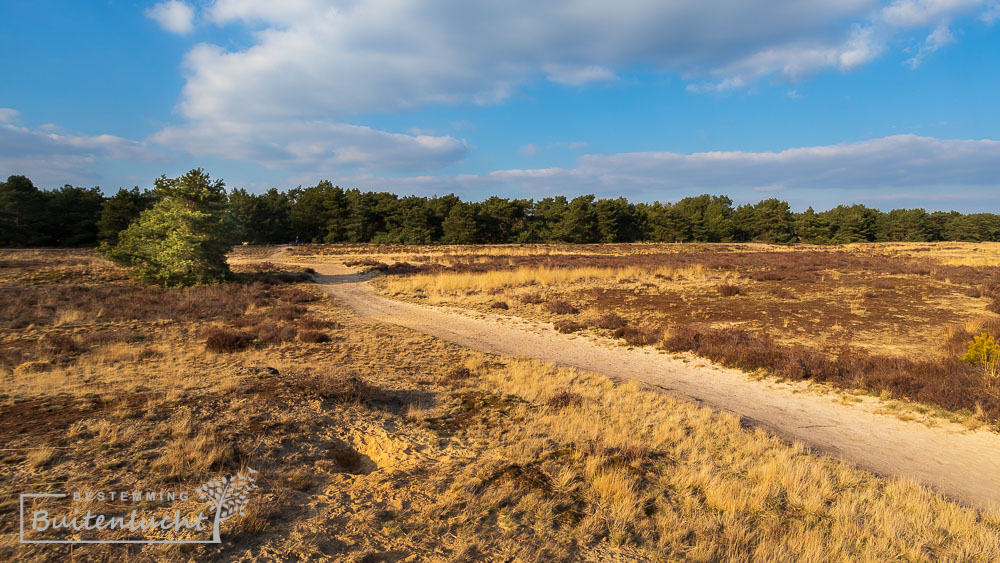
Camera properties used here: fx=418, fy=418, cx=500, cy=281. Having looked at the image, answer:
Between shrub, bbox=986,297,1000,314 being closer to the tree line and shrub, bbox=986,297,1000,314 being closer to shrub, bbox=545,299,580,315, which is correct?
shrub, bbox=545,299,580,315

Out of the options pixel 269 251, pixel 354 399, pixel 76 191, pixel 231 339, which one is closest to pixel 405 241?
pixel 269 251

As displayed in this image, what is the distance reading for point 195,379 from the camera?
335 inches

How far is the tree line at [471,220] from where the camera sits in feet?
158

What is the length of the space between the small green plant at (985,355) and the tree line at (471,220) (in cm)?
6028

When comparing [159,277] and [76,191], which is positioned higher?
[76,191]

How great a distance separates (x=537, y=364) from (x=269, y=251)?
51.9m

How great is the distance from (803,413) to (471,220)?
62839mm

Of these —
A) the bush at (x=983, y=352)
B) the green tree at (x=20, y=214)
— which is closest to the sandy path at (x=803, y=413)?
the bush at (x=983, y=352)

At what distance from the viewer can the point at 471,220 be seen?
227ft

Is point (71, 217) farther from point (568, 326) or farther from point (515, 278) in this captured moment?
point (568, 326)

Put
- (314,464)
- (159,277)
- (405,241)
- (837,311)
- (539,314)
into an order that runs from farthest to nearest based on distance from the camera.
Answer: (405,241)
(159,277)
(539,314)
(837,311)
(314,464)

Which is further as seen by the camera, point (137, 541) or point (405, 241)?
point (405, 241)

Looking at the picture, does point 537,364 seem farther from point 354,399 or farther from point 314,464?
point 314,464

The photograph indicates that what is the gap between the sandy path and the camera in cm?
629
